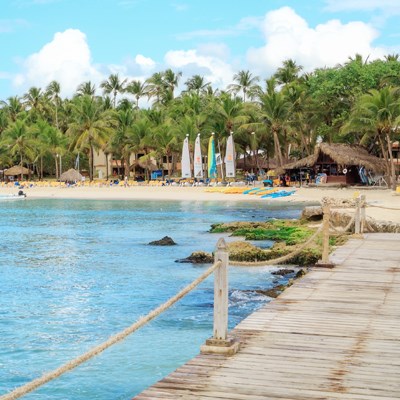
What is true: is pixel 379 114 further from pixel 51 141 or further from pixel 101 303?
pixel 51 141

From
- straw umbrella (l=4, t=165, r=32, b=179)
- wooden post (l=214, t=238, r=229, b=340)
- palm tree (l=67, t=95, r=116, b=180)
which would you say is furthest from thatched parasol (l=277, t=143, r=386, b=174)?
wooden post (l=214, t=238, r=229, b=340)

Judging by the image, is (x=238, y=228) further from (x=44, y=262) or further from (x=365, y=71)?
(x=365, y=71)

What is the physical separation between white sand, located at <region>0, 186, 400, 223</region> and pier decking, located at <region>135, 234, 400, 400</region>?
84.4 ft

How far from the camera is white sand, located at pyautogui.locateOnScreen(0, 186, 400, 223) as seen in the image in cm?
4477

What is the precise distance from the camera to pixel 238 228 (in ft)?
85.9

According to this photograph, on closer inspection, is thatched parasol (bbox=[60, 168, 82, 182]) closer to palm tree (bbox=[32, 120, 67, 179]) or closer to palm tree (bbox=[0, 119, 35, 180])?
palm tree (bbox=[32, 120, 67, 179])

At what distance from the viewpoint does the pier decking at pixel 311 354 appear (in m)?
5.56

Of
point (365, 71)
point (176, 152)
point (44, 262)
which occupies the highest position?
point (365, 71)

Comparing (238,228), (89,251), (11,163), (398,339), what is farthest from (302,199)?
(11,163)

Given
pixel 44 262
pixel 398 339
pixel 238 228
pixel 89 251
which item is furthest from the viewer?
pixel 238 228

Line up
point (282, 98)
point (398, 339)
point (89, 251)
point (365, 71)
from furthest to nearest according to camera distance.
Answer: point (282, 98) → point (365, 71) → point (89, 251) → point (398, 339)

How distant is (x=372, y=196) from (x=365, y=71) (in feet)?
55.0

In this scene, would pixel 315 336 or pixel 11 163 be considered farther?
pixel 11 163

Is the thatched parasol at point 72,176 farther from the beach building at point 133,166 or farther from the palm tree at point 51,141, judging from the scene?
the beach building at point 133,166
